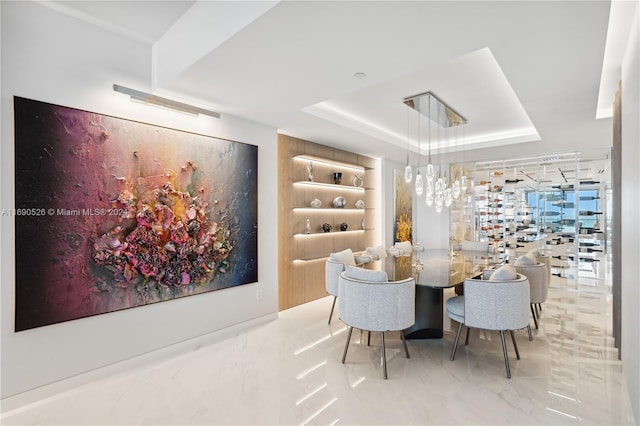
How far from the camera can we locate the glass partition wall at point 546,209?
604cm

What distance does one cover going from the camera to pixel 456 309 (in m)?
3.15

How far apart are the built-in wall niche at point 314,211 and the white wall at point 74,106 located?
→ 1.36 meters

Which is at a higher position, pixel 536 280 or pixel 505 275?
pixel 505 275

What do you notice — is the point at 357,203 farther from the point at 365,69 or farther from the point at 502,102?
the point at 365,69

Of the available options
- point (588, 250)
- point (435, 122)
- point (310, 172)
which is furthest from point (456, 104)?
point (588, 250)

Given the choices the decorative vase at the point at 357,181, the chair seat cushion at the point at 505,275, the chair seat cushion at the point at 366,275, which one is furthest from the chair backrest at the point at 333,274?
the decorative vase at the point at 357,181

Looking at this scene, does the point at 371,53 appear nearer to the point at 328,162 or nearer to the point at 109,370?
the point at 328,162

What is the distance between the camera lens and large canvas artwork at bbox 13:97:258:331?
2375mm

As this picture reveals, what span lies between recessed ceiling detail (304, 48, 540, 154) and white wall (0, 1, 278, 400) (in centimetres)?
186

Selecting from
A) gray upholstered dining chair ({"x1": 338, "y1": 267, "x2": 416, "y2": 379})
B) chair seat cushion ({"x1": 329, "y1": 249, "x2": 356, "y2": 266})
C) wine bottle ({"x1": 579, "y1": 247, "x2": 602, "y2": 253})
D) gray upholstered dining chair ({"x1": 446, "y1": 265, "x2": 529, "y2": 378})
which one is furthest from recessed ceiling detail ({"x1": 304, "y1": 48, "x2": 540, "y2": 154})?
wine bottle ({"x1": 579, "y1": 247, "x2": 602, "y2": 253})

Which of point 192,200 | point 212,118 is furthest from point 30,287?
point 212,118

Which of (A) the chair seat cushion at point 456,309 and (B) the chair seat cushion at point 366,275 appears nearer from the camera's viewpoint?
(B) the chair seat cushion at point 366,275

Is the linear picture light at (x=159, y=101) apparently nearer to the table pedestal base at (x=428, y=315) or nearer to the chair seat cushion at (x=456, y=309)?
the table pedestal base at (x=428, y=315)

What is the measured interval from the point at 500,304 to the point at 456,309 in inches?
16.4
